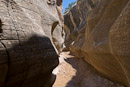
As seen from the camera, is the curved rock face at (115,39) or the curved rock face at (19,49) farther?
the curved rock face at (115,39)

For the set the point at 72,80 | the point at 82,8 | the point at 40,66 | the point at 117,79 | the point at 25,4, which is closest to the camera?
the point at 40,66

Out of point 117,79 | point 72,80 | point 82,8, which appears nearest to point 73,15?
Result: point 82,8

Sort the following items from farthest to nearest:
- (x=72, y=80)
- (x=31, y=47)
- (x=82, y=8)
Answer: (x=82, y=8) < (x=72, y=80) < (x=31, y=47)

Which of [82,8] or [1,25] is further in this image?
[82,8]

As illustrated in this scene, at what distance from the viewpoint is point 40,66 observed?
225 centimetres

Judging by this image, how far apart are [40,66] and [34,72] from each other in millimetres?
180

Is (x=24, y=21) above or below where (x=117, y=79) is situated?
above

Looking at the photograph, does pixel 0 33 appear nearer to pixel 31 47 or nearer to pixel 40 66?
pixel 31 47

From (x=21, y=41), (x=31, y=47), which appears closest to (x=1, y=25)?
(x=21, y=41)

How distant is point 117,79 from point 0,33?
4529mm

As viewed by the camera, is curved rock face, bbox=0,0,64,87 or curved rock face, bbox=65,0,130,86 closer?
curved rock face, bbox=0,0,64,87

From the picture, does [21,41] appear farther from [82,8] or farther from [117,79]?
[82,8]

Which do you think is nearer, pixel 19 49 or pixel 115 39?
pixel 19 49

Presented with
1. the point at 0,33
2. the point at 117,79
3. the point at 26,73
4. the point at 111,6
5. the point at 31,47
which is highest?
the point at 111,6
